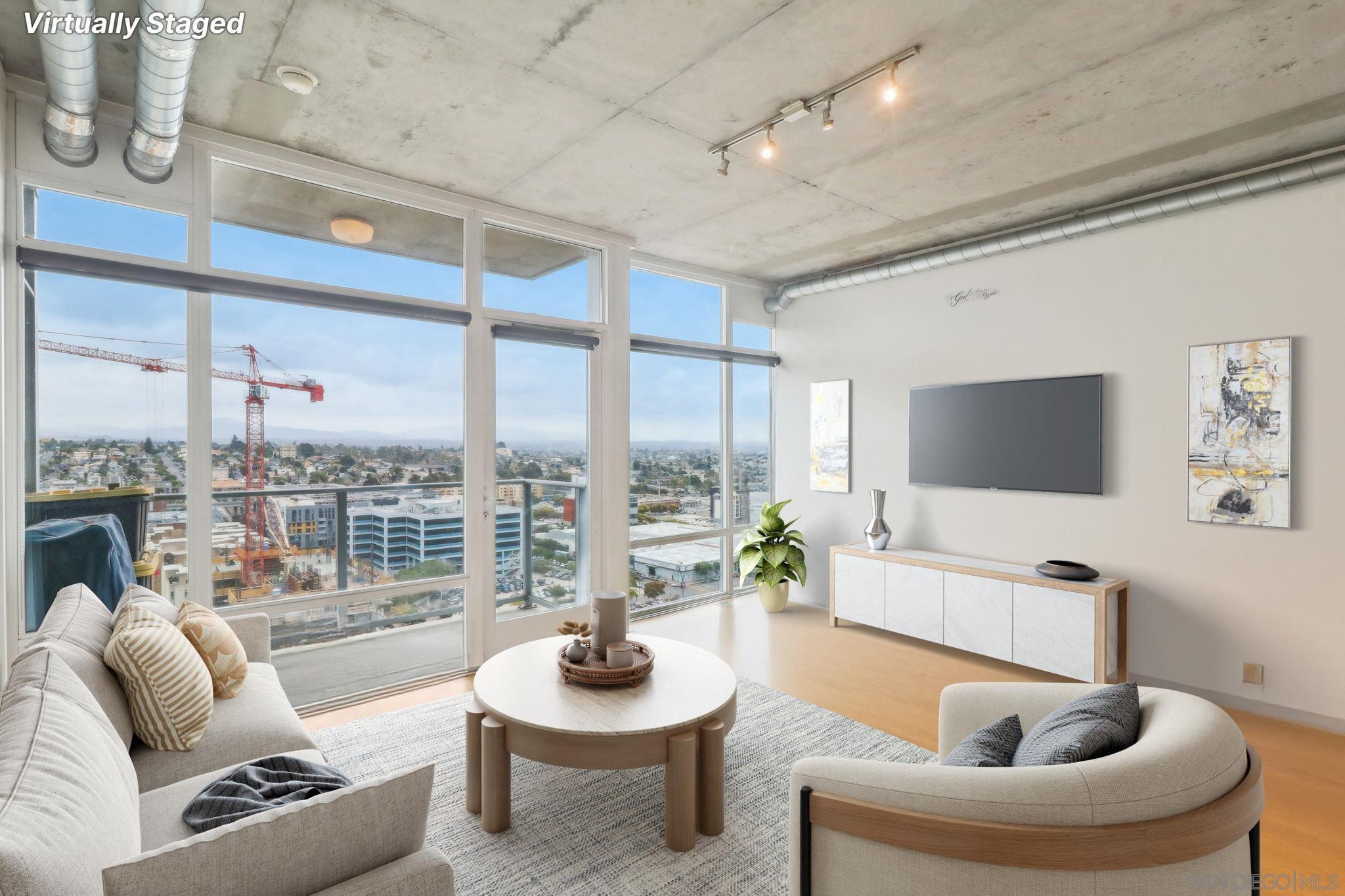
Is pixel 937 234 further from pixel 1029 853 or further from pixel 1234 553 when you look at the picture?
pixel 1029 853

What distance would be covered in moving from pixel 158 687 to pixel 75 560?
1454 millimetres

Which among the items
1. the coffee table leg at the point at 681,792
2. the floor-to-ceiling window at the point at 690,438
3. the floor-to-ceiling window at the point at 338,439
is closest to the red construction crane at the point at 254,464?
the floor-to-ceiling window at the point at 338,439

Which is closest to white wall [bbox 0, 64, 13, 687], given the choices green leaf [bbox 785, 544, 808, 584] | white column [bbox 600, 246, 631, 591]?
white column [bbox 600, 246, 631, 591]

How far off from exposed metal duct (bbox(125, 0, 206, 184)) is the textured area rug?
93.3 inches

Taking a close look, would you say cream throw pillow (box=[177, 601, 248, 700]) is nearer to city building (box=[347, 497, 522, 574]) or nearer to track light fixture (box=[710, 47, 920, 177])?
city building (box=[347, 497, 522, 574])

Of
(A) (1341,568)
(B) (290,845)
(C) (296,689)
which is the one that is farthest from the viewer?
(C) (296,689)

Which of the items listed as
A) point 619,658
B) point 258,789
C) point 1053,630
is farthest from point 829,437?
point 258,789

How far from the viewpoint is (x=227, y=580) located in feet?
10.9

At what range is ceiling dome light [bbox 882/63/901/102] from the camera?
258 cm

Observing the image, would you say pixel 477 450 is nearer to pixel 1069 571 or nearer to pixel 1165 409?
pixel 1069 571

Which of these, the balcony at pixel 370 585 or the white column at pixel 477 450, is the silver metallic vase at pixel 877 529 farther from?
the white column at pixel 477 450

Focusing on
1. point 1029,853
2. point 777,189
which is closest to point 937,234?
point 777,189

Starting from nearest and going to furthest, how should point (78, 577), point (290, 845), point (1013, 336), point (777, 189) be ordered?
point (290, 845), point (78, 577), point (777, 189), point (1013, 336)

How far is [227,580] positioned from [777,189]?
3.58 m
